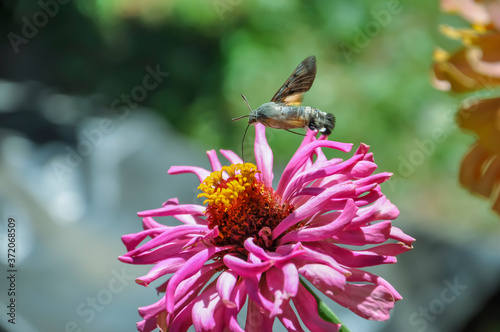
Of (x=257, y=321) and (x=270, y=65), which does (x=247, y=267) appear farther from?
(x=270, y=65)

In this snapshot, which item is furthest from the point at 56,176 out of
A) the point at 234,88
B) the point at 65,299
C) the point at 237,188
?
the point at 237,188

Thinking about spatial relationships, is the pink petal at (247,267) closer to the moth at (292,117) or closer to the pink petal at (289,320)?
the pink petal at (289,320)

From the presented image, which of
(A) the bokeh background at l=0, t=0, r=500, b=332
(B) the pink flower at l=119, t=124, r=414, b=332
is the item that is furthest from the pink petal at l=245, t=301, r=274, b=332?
(A) the bokeh background at l=0, t=0, r=500, b=332

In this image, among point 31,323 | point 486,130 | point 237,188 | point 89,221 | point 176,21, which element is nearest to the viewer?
point 486,130

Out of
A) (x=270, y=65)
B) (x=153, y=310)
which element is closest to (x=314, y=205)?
(x=153, y=310)

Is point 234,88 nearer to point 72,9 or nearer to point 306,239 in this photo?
point 72,9

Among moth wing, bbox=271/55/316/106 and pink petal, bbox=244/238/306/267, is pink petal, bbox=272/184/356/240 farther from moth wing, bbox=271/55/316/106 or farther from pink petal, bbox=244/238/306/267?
moth wing, bbox=271/55/316/106
